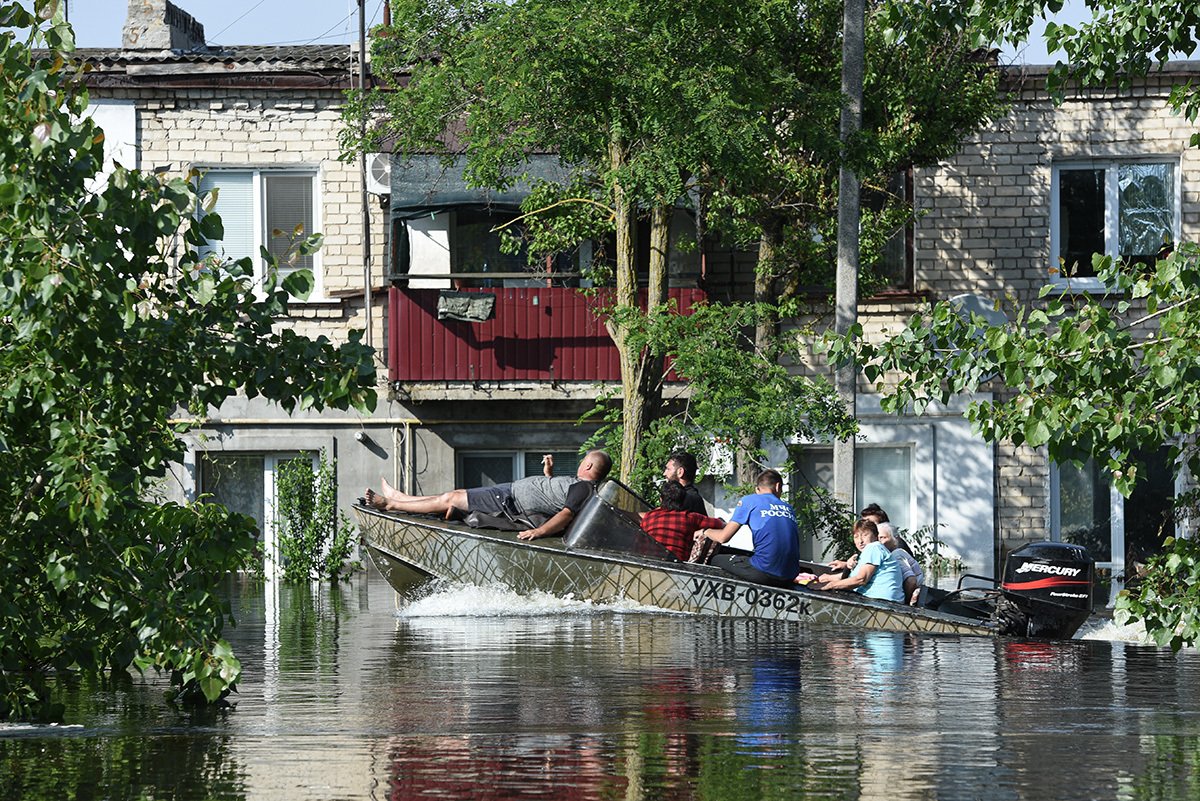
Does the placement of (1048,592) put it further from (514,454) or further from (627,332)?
(514,454)

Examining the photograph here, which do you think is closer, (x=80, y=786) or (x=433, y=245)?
(x=80, y=786)

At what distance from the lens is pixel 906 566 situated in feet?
55.2

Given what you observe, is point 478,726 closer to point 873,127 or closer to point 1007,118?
point 873,127

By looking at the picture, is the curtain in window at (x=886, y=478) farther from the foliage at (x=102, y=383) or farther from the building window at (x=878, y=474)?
the foliage at (x=102, y=383)

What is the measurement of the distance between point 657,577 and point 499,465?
28.9 ft

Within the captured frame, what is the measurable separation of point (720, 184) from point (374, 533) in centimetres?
665

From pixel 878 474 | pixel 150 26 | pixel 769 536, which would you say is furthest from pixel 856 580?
pixel 150 26

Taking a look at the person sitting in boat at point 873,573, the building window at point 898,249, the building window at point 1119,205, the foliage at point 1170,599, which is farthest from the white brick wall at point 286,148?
the foliage at point 1170,599

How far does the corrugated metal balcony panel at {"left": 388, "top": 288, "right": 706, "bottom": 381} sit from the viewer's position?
931 inches

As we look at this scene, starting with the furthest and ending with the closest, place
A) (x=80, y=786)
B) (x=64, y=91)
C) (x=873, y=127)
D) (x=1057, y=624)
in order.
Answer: (x=873, y=127), (x=1057, y=624), (x=64, y=91), (x=80, y=786)

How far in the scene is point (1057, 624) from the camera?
51.1 ft

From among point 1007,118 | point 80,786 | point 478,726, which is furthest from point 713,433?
point 80,786

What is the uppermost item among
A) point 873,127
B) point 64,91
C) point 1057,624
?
point 873,127

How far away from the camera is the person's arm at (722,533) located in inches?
637
